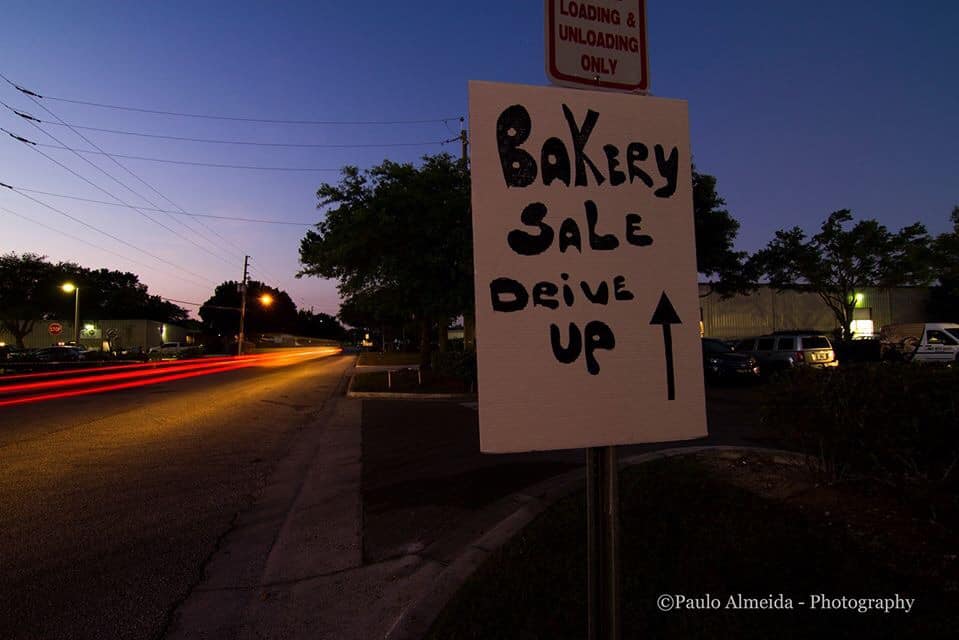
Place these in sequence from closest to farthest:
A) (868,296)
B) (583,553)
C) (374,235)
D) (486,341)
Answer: (486,341)
(583,553)
(374,235)
(868,296)

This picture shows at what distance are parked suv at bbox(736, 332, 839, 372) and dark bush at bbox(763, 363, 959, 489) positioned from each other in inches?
595

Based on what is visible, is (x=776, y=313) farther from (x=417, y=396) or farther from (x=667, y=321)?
(x=667, y=321)

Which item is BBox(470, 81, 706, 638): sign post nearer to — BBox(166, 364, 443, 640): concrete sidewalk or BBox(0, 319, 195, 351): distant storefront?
BBox(166, 364, 443, 640): concrete sidewalk

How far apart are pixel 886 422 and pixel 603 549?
327 cm

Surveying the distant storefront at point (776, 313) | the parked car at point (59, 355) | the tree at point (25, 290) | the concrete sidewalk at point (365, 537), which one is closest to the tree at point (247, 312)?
the tree at point (25, 290)

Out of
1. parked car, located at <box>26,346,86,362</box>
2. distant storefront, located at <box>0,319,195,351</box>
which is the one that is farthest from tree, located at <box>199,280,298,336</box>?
parked car, located at <box>26,346,86,362</box>

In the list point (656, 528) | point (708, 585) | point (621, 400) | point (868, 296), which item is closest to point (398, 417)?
point (656, 528)

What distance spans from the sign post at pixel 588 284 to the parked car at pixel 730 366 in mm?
17350

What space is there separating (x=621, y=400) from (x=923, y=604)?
2.55 m

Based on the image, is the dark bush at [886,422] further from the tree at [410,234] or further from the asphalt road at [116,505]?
the tree at [410,234]

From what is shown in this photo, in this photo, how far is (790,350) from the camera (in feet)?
61.3

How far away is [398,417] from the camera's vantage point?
12.4 meters

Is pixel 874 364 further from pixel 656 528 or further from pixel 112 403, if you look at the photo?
pixel 112 403

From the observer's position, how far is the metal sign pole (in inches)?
64.7
